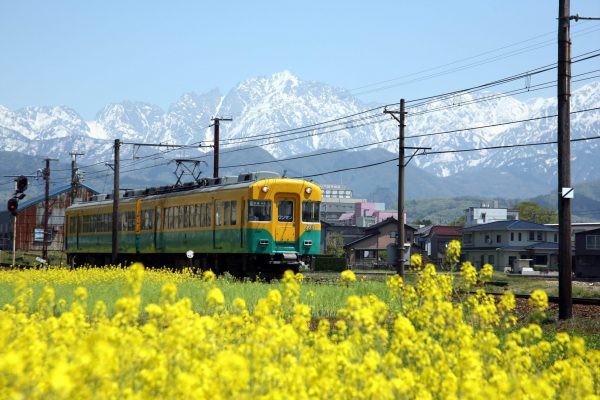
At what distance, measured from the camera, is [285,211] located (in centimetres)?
2791

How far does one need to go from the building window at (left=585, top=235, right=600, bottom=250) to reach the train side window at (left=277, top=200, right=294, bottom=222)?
47.1 meters

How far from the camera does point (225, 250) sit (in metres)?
28.2

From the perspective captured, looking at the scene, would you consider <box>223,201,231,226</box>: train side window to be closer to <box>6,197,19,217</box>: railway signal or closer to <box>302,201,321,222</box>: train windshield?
<box>302,201,321,222</box>: train windshield

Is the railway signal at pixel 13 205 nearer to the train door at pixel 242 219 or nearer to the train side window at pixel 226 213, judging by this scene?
the train side window at pixel 226 213

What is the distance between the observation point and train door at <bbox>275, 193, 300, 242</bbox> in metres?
27.6

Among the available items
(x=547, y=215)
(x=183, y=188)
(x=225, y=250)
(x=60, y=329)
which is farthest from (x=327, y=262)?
(x=547, y=215)

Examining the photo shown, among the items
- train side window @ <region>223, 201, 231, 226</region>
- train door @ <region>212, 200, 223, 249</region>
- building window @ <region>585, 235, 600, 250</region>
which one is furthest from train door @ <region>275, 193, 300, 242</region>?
building window @ <region>585, 235, 600, 250</region>

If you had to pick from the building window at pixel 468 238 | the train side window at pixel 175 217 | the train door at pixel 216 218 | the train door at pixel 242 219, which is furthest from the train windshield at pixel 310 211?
the building window at pixel 468 238

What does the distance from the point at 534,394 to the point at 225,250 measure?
75.4ft

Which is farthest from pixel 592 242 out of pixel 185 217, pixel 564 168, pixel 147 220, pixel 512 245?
pixel 564 168

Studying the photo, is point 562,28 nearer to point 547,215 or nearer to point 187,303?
point 187,303

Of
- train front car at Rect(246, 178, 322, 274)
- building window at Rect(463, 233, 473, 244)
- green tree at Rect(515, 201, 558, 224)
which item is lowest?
train front car at Rect(246, 178, 322, 274)

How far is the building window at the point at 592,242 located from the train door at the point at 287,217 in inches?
1851

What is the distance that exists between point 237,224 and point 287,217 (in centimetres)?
149
